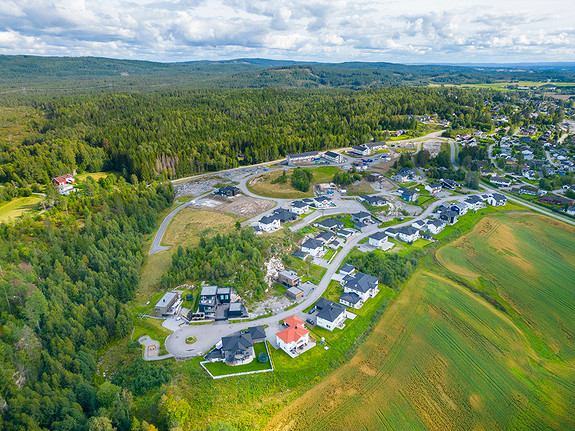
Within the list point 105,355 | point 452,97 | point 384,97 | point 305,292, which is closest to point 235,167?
point 305,292

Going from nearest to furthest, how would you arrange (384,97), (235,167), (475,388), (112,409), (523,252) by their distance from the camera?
(112,409), (475,388), (523,252), (235,167), (384,97)

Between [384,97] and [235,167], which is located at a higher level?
[384,97]

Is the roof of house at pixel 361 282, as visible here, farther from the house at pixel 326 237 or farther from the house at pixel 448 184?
the house at pixel 448 184

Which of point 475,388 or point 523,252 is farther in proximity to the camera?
point 523,252

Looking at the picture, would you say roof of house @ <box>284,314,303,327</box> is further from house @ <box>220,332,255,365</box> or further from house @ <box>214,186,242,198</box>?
house @ <box>214,186,242,198</box>

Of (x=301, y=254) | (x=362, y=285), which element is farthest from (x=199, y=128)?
(x=362, y=285)

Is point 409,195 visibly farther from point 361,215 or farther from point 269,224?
point 269,224

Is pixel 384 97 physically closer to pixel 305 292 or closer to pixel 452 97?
pixel 452 97
